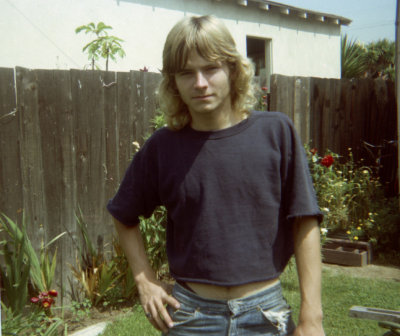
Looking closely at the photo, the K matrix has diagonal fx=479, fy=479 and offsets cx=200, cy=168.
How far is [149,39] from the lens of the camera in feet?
32.4

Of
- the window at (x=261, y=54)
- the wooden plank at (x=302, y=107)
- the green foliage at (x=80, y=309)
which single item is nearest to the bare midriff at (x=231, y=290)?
the green foliage at (x=80, y=309)

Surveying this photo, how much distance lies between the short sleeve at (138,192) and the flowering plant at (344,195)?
13.5 ft

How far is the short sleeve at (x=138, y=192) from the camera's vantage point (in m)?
1.77

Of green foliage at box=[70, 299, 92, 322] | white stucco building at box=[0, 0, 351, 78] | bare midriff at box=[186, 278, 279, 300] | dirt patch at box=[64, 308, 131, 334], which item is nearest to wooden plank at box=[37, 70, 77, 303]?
green foliage at box=[70, 299, 92, 322]

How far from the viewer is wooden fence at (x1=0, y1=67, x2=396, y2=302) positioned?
3811 millimetres

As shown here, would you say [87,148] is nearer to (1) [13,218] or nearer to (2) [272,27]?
(1) [13,218]

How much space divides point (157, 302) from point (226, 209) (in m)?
0.43

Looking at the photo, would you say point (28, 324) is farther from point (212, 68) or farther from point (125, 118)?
point (212, 68)

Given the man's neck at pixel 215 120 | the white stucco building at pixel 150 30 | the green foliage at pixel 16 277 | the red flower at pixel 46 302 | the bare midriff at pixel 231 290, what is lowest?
the red flower at pixel 46 302

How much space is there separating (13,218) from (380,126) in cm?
561

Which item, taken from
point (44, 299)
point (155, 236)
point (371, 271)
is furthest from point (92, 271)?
point (371, 271)

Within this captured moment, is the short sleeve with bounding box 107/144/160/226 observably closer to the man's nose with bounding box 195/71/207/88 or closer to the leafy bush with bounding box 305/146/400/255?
the man's nose with bounding box 195/71/207/88

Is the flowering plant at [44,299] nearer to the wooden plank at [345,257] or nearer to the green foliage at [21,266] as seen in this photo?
the green foliage at [21,266]

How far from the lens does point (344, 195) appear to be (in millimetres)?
6289
